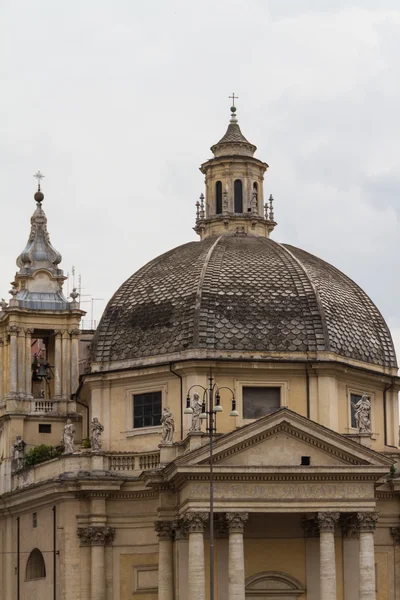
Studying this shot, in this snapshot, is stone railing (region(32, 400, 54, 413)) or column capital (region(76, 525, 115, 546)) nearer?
column capital (region(76, 525, 115, 546))

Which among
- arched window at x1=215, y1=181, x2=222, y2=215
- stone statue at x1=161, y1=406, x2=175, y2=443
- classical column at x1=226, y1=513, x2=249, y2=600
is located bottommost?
classical column at x1=226, y1=513, x2=249, y2=600

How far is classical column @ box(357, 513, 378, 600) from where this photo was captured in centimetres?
6512

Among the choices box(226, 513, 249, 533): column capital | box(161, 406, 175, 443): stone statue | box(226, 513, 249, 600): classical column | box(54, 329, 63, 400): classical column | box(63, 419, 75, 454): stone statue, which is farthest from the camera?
box(54, 329, 63, 400): classical column

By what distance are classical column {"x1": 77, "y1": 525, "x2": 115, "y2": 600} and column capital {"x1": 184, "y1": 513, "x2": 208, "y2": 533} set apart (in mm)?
6221

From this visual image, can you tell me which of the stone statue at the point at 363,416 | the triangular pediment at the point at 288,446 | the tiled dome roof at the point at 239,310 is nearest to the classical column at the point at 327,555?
the triangular pediment at the point at 288,446

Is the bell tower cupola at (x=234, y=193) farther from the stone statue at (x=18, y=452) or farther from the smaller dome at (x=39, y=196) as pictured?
the stone statue at (x=18, y=452)

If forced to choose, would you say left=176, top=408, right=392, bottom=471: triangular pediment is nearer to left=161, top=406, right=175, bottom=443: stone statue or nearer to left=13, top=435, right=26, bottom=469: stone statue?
left=161, top=406, right=175, bottom=443: stone statue

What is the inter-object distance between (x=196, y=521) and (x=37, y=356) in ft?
62.3

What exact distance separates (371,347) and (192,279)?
312 inches

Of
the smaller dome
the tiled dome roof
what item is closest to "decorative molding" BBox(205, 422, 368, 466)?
the tiled dome roof

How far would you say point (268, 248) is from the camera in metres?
76.2

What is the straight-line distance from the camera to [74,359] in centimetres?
7819

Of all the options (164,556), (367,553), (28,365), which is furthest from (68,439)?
(367,553)

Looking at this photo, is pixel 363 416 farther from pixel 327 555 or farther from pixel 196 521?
pixel 196 521
